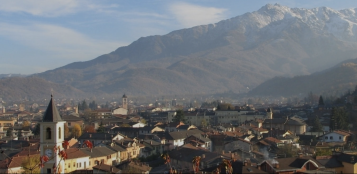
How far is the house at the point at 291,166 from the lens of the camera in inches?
953

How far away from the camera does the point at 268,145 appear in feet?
140

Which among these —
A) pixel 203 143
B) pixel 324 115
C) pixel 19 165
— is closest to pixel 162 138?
pixel 203 143

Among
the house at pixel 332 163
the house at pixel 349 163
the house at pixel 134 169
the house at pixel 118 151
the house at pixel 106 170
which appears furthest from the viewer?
the house at pixel 118 151

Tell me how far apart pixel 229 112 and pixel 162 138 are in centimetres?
3557

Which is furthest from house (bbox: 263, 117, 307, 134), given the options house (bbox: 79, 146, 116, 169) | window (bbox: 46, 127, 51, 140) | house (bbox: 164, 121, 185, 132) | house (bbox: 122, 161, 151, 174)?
window (bbox: 46, 127, 51, 140)

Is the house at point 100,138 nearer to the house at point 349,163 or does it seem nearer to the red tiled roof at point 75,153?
the red tiled roof at point 75,153

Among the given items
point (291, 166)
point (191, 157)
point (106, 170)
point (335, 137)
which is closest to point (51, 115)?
point (106, 170)

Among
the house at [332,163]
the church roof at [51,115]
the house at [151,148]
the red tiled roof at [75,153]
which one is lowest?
the house at [151,148]

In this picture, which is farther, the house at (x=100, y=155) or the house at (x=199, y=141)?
the house at (x=199, y=141)

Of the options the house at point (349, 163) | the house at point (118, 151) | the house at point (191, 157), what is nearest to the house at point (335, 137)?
the house at point (191, 157)

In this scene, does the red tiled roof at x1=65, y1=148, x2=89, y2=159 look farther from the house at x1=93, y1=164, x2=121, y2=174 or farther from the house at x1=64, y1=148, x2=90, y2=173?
the house at x1=93, y1=164, x2=121, y2=174

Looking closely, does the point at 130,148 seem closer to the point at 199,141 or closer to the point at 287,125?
the point at 199,141

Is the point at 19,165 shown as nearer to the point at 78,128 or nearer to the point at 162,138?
the point at 162,138

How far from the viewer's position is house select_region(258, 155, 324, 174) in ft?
79.4
